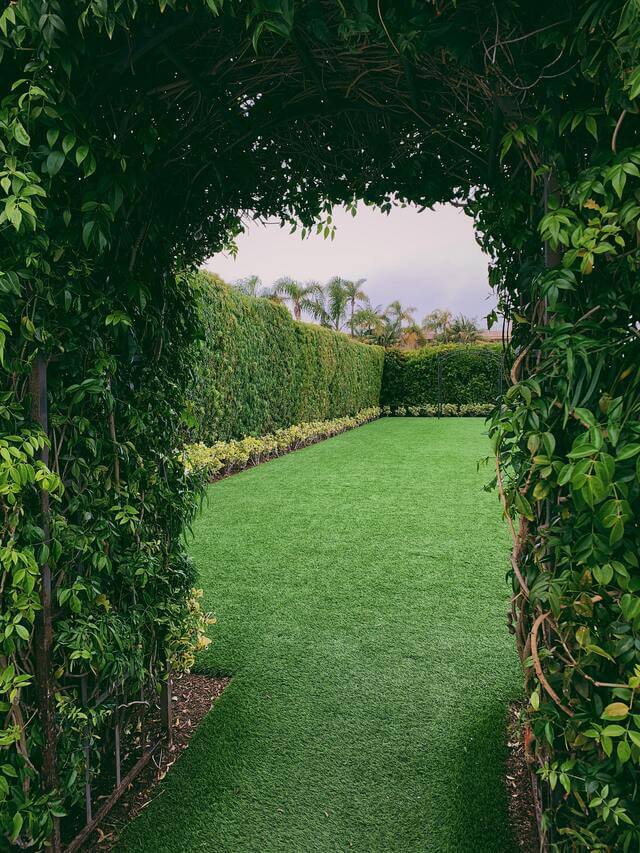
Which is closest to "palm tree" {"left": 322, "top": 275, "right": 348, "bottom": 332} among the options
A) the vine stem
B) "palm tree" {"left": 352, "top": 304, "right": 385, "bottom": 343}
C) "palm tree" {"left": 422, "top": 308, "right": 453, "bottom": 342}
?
"palm tree" {"left": 352, "top": 304, "right": 385, "bottom": 343}

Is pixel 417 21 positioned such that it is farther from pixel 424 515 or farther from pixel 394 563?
pixel 424 515

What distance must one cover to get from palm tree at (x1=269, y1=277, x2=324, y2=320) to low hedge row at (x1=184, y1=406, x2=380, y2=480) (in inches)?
482

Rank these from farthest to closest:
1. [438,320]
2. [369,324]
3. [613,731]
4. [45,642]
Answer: [438,320]
[369,324]
[45,642]
[613,731]

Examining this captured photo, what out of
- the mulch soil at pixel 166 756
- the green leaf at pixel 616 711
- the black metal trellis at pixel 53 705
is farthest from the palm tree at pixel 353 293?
the green leaf at pixel 616 711

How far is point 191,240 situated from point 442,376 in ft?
70.2

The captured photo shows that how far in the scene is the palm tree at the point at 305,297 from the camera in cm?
2772

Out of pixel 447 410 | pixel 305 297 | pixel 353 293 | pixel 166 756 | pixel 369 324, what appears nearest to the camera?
pixel 166 756

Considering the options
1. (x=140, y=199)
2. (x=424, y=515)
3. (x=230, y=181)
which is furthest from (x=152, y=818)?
(x=424, y=515)

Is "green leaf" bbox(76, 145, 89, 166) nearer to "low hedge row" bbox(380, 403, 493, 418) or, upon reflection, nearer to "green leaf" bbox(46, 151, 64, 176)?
"green leaf" bbox(46, 151, 64, 176)

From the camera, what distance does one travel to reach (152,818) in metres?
2.30

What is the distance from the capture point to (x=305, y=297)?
28.6m

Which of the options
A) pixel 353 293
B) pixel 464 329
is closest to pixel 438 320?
pixel 464 329

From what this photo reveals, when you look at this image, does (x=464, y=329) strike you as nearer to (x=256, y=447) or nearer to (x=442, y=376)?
(x=442, y=376)

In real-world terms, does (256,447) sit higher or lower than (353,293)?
lower
